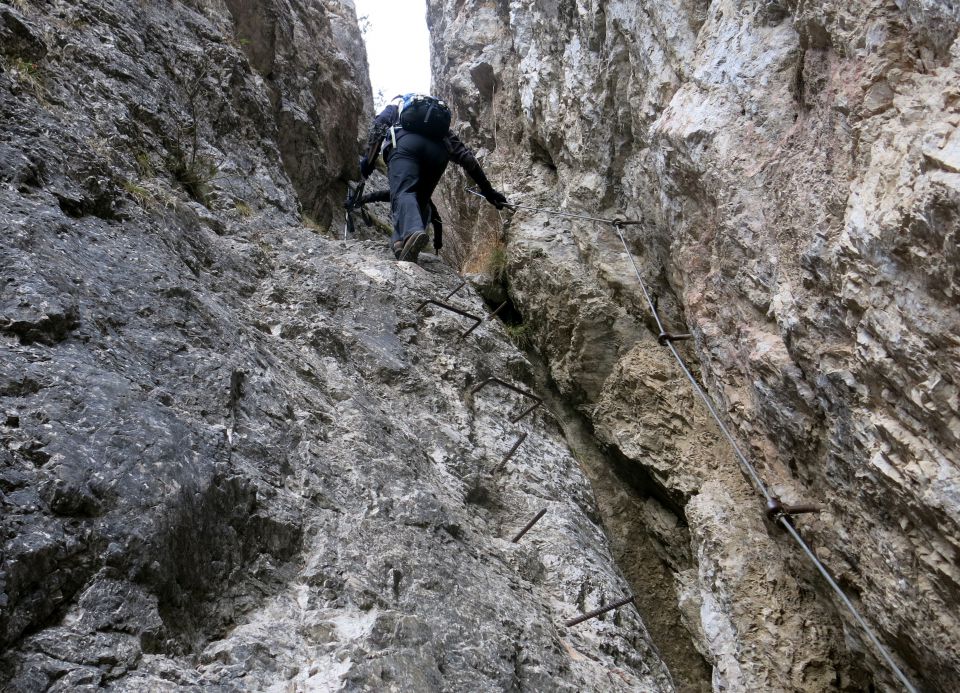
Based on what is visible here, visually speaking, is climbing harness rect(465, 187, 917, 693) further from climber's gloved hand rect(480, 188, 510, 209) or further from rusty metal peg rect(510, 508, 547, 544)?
rusty metal peg rect(510, 508, 547, 544)

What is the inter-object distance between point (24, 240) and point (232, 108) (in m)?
4.84

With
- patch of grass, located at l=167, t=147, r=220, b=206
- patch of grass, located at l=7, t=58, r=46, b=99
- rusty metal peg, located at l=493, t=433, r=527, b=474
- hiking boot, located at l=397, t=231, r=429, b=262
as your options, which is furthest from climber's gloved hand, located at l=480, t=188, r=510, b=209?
patch of grass, located at l=7, t=58, r=46, b=99

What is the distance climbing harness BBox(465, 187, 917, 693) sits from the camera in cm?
308

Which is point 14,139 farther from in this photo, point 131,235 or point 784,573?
point 784,573

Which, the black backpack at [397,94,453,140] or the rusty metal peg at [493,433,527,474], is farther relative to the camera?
the black backpack at [397,94,453,140]

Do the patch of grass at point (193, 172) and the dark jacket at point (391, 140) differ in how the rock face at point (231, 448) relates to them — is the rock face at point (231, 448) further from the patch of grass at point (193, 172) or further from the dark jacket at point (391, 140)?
the dark jacket at point (391, 140)

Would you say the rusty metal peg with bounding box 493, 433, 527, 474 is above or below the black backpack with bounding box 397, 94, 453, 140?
below

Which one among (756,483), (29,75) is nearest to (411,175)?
(29,75)

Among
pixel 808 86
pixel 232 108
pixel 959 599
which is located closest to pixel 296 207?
pixel 232 108

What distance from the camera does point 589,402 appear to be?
655 cm

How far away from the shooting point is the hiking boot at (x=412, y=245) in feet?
22.1

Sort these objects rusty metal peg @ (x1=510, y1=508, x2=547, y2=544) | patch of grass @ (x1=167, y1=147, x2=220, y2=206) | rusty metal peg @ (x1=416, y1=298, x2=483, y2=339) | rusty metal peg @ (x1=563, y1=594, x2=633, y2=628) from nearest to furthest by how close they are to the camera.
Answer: rusty metal peg @ (x1=563, y1=594, x2=633, y2=628)
rusty metal peg @ (x1=510, y1=508, x2=547, y2=544)
rusty metal peg @ (x1=416, y1=298, x2=483, y2=339)
patch of grass @ (x1=167, y1=147, x2=220, y2=206)

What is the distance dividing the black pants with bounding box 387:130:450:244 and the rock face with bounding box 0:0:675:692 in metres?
0.42

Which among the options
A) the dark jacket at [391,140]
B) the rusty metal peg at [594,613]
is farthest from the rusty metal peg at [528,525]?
the dark jacket at [391,140]
